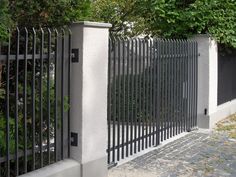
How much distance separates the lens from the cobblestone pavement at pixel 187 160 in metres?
6.43

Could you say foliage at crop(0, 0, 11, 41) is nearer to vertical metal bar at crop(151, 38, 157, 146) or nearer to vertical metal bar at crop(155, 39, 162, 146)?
vertical metal bar at crop(151, 38, 157, 146)

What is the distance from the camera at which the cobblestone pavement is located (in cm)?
643

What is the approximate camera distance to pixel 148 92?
775 cm

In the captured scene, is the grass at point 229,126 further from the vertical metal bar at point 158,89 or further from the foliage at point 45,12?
the foliage at point 45,12

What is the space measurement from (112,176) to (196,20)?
5.19m

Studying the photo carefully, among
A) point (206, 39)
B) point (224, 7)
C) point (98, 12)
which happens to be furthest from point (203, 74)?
point (98, 12)

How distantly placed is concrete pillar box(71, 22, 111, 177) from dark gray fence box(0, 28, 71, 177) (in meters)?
0.11

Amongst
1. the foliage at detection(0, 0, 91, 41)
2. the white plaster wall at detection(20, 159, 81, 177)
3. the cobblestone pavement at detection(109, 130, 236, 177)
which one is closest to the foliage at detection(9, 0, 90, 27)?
the foliage at detection(0, 0, 91, 41)

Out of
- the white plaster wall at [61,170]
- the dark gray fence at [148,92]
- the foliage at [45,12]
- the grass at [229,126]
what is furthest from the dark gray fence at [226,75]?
the white plaster wall at [61,170]

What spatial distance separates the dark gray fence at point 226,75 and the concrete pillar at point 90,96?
6093 mm

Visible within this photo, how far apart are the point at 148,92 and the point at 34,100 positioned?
3.20 m

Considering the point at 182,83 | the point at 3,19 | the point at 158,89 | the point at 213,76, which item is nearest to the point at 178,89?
the point at 182,83

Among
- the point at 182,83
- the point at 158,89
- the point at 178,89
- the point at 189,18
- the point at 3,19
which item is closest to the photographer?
the point at 3,19

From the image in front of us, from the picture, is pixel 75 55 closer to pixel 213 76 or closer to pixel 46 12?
pixel 46 12
